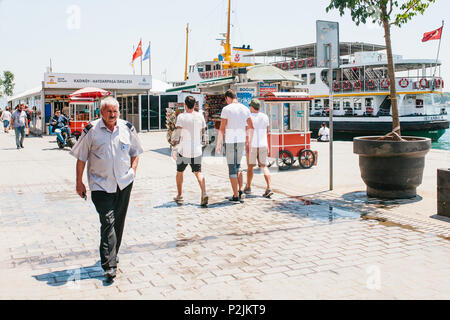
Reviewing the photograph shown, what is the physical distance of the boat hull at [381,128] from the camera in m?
29.2

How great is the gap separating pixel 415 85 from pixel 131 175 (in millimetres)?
29231

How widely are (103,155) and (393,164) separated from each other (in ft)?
15.4

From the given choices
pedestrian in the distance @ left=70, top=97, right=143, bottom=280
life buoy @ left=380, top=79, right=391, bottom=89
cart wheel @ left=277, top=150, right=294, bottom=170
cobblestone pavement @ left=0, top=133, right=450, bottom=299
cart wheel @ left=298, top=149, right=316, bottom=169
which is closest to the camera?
cobblestone pavement @ left=0, top=133, right=450, bottom=299

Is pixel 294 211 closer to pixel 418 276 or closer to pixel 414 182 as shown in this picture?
→ pixel 414 182

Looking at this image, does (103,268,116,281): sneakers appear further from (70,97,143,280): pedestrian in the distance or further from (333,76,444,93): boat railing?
(333,76,444,93): boat railing

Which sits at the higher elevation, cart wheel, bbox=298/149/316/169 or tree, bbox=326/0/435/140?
tree, bbox=326/0/435/140

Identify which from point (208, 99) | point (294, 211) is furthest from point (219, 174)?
point (208, 99)

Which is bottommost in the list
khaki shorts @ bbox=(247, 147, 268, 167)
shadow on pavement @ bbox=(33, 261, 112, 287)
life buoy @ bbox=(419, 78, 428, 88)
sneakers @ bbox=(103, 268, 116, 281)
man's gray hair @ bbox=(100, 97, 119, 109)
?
shadow on pavement @ bbox=(33, 261, 112, 287)

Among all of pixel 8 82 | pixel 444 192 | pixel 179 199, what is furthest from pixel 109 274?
pixel 8 82

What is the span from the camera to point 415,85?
30.0 meters

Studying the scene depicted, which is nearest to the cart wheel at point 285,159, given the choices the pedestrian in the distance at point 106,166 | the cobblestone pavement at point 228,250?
the cobblestone pavement at point 228,250

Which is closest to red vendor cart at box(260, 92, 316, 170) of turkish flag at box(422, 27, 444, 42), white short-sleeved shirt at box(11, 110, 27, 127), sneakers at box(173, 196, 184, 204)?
sneakers at box(173, 196, 184, 204)

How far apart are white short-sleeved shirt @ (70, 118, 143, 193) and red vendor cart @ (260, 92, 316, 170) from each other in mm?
7235

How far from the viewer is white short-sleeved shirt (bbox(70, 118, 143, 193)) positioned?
13.5ft
